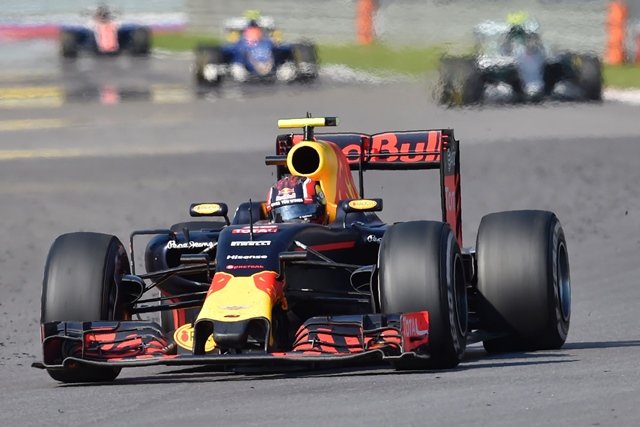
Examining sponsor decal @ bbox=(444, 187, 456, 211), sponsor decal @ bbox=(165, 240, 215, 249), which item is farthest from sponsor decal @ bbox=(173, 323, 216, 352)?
sponsor decal @ bbox=(444, 187, 456, 211)

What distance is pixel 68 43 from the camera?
124ft

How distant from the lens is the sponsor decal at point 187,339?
376 inches

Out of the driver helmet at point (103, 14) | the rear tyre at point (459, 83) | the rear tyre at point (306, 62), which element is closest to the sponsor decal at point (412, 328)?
the rear tyre at point (459, 83)

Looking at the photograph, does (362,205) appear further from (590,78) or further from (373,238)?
(590,78)

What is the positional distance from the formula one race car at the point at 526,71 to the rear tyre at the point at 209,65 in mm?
6880

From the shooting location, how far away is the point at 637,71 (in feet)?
104

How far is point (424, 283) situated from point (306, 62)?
23.1 meters

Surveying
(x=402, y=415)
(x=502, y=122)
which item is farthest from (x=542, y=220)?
(x=502, y=122)

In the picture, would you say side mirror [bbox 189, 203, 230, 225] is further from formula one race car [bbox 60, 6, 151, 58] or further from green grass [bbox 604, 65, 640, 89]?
formula one race car [bbox 60, 6, 151, 58]

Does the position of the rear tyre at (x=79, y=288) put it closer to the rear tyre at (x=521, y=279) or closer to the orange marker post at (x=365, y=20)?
the rear tyre at (x=521, y=279)

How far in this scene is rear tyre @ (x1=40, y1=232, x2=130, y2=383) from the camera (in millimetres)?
9578

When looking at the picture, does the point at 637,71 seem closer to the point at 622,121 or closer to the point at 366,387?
the point at 622,121

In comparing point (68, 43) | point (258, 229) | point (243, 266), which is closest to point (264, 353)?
point (243, 266)

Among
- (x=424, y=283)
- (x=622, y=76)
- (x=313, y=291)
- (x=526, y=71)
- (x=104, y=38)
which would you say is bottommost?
(x=313, y=291)
